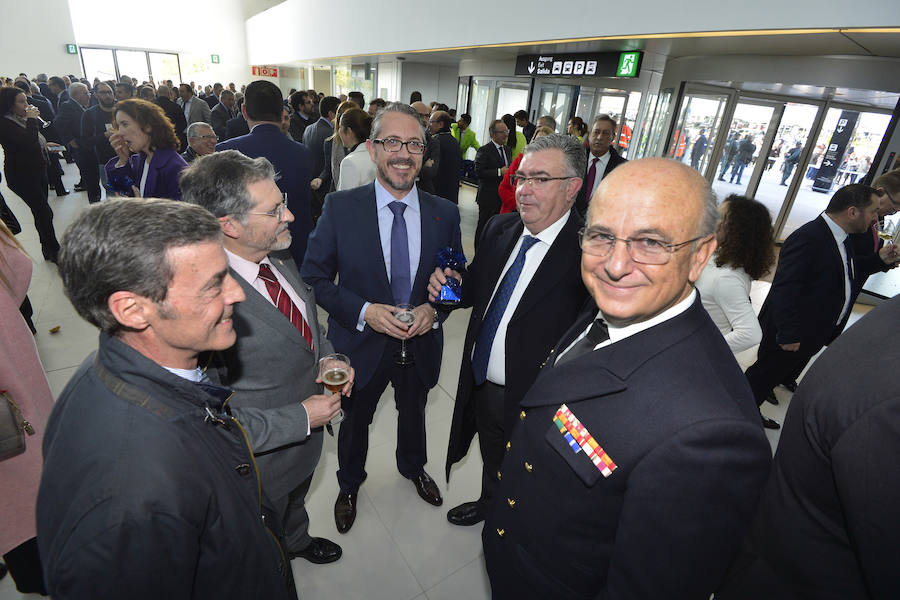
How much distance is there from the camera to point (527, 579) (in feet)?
3.74

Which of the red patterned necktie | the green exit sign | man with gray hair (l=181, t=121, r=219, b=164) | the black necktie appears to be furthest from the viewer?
the green exit sign

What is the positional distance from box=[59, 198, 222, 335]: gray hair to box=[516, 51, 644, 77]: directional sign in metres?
6.90

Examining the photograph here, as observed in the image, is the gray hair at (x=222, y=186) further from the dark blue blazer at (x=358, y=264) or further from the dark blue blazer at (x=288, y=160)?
the dark blue blazer at (x=288, y=160)

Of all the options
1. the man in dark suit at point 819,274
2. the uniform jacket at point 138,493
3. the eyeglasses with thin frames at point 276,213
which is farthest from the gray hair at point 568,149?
the man in dark suit at point 819,274

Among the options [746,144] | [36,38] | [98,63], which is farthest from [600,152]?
[98,63]

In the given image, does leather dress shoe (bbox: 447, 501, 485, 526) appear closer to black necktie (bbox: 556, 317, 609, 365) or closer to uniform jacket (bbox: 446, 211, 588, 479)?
uniform jacket (bbox: 446, 211, 588, 479)

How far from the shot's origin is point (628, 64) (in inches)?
242

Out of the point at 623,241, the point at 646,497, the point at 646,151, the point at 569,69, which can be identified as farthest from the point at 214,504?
the point at 646,151

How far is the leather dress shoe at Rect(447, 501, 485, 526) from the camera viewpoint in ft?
7.59

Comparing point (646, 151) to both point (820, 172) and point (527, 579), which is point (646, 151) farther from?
point (527, 579)

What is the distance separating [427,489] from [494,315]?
1204 millimetres

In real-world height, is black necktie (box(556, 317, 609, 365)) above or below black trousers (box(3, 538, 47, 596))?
above

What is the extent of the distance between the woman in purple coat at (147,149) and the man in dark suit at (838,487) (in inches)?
139

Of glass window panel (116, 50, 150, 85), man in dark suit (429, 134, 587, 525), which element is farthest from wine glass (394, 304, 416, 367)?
glass window panel (116, 50, 150, 85)
